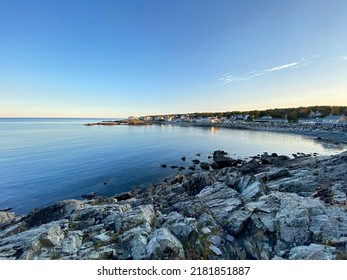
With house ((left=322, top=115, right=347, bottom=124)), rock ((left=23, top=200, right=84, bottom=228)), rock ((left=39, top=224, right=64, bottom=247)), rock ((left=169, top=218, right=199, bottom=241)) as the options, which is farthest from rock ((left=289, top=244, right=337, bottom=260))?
house ((left=322, top=115, right=347, bottom=124))

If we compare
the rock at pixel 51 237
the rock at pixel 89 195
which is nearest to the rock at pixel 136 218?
the rock at pixel 51 237

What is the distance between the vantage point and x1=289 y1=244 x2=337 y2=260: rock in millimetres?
5164

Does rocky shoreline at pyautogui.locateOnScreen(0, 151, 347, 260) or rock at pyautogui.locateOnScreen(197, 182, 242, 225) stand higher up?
rocky shoreline at pyautogui.locateOnScreen(0, 151, 347, 260)

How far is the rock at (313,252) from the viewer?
5.16m

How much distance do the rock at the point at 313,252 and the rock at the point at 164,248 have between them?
3.37 meters

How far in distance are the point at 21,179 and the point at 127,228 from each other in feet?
72.3

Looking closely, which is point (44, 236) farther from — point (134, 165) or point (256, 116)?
point (256, 116)

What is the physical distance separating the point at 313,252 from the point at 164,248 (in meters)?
4.36

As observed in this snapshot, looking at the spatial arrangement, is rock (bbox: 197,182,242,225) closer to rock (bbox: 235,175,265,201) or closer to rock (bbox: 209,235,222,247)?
rock (bbox: 235,175,265,201)

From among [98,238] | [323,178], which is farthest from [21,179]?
[323,178]

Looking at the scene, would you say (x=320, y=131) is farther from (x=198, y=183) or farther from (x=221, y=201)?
(x=221, y=201)

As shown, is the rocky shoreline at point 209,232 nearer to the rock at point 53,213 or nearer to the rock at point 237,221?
the rock at point 237,221

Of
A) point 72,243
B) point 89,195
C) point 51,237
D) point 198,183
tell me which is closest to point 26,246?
point 51,237

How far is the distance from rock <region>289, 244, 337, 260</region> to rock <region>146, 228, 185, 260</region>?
133 inches
